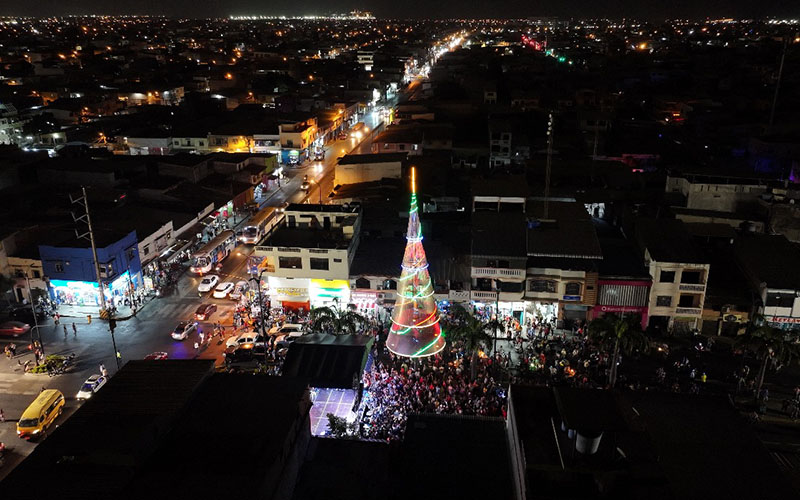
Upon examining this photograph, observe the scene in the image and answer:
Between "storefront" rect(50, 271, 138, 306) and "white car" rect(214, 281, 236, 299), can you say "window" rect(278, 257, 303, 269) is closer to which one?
"white car" rect(214, 281, 236, 299)

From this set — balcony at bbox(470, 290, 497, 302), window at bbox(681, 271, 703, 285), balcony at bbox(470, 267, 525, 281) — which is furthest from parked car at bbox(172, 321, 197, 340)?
window at bbox(681, 271, 703, 285)

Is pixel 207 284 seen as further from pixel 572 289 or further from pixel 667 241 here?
pixel 667 241

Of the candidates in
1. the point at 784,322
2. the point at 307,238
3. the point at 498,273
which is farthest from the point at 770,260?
the point at 307,238

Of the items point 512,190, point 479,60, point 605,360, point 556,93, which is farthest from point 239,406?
point 479,60

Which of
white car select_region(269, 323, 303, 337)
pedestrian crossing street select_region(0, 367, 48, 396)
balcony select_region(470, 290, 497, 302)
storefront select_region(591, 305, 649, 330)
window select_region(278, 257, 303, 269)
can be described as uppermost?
window select_region(278, 257, 303, 269)

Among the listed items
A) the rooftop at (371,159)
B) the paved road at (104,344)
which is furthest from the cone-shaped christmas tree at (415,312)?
the rooftop at (371,159)
